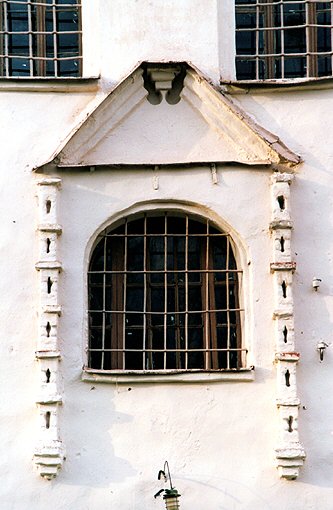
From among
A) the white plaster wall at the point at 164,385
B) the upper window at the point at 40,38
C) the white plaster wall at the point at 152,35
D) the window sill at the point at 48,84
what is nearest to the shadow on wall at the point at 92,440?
the white plaster wall at the point at 164,385

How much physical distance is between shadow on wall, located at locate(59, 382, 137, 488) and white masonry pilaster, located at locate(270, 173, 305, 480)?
1246mm

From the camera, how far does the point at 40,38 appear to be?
1634cm

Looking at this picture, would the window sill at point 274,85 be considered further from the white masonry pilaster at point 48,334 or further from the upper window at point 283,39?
the white masonry pilaster at point 48,334

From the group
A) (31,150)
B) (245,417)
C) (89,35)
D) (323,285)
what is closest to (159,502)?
(245,417)

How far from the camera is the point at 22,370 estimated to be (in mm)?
15102

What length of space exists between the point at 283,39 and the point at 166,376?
3374 mm

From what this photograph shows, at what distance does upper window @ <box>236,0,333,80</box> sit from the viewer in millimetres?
16266

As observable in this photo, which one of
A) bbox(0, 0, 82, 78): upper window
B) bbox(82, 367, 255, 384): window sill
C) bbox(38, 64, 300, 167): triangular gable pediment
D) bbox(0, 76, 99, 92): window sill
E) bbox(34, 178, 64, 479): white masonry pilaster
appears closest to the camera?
bbox(34, 178, 64, 479): white masonry pilaster

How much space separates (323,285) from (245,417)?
1.33 meters

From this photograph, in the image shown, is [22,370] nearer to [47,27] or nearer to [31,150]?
[31,150]

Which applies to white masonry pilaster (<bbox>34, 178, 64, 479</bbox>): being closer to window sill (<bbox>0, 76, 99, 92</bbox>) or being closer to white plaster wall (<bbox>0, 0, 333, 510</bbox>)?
white plaster wall (<bbox>0, 0, 333, 510</bbox>)

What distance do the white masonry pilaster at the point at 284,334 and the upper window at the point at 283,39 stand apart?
126 cm

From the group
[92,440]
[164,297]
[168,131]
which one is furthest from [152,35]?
[92,440]

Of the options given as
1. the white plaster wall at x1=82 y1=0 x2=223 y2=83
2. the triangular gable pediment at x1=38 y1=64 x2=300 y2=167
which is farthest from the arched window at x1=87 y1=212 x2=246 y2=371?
the white plaster wall at x1=82 y1=0 x2=223 y2=83
